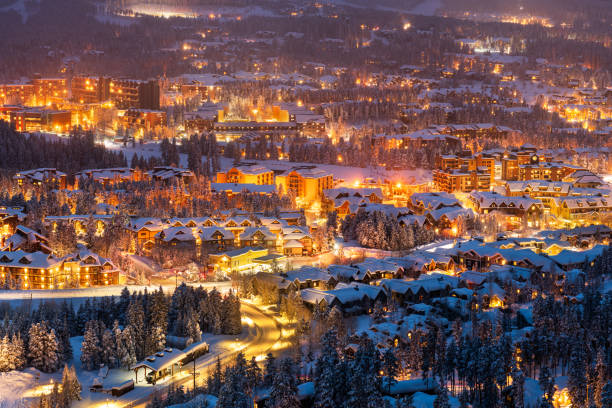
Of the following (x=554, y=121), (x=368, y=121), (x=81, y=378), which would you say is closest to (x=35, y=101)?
(x=368, y=121)

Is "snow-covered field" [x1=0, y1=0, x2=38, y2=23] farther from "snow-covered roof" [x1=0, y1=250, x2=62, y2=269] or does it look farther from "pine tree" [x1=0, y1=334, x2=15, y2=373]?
"pine tree" [x1=0, y1=334, x2=15, y2=373]

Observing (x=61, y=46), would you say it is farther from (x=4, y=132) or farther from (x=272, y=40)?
(x=4, y=132)

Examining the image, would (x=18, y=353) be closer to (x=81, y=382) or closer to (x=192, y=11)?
(x=81, y=382)

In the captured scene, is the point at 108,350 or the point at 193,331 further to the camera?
the point at 193,331

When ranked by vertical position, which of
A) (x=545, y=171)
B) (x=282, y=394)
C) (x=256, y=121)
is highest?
(x=256, y=121)

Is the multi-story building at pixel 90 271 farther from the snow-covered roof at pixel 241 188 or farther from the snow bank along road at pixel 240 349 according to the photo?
the snow-covered roof at pixel 241 188

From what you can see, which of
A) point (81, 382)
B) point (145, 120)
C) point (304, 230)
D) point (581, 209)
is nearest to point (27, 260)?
point (81, 382)
